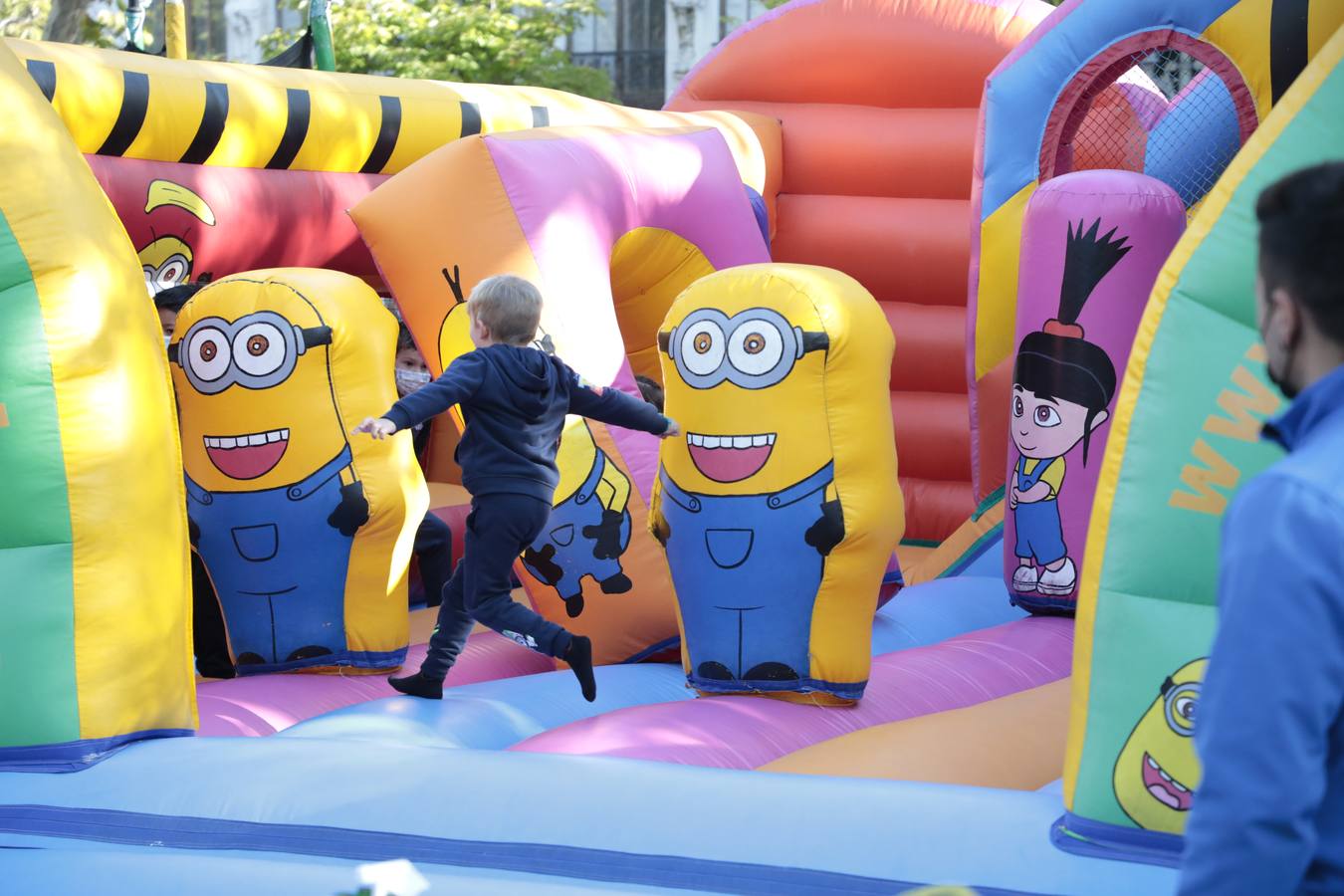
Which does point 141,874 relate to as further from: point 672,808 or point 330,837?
point 672,808

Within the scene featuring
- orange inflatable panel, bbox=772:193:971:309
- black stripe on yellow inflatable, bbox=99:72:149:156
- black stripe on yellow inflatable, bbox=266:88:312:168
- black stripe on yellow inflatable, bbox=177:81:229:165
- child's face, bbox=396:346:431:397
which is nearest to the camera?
black stripe on yellow inflatable, bbox=99:72:149:156

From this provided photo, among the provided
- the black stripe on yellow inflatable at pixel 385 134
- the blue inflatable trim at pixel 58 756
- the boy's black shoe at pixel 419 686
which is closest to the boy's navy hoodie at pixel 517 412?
the boy's black shoe at pixel 419 686

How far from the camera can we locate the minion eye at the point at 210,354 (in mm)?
3020

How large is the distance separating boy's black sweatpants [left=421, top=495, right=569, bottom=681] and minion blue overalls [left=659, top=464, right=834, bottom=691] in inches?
12.6

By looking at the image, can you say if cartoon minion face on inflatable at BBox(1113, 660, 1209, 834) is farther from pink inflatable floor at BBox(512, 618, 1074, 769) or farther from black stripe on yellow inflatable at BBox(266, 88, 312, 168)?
black stripe on yellow inflatable at BBox(266, 88, 312, 168)

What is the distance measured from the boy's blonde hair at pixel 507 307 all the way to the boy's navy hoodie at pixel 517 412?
34 millimetres

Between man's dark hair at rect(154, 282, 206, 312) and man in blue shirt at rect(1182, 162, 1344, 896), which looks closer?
man in blue shirt at rect(1182, 162, 1344, 896)

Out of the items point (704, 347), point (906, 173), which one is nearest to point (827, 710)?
point (704, 347)

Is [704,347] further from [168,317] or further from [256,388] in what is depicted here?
[168,317]

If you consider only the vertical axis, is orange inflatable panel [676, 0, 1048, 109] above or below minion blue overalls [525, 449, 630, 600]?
above

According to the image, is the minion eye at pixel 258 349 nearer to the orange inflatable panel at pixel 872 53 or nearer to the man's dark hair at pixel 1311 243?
the man's dark hair at pixel 1311 243

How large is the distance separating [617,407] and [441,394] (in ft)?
1.23

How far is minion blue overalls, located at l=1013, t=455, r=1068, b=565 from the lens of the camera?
12.0 feet

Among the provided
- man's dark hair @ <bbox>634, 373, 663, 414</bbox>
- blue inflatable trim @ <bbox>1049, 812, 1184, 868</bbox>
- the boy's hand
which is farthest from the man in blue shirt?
man's dark hair @ <bbox>634, 373, 663, 414</bbox>
